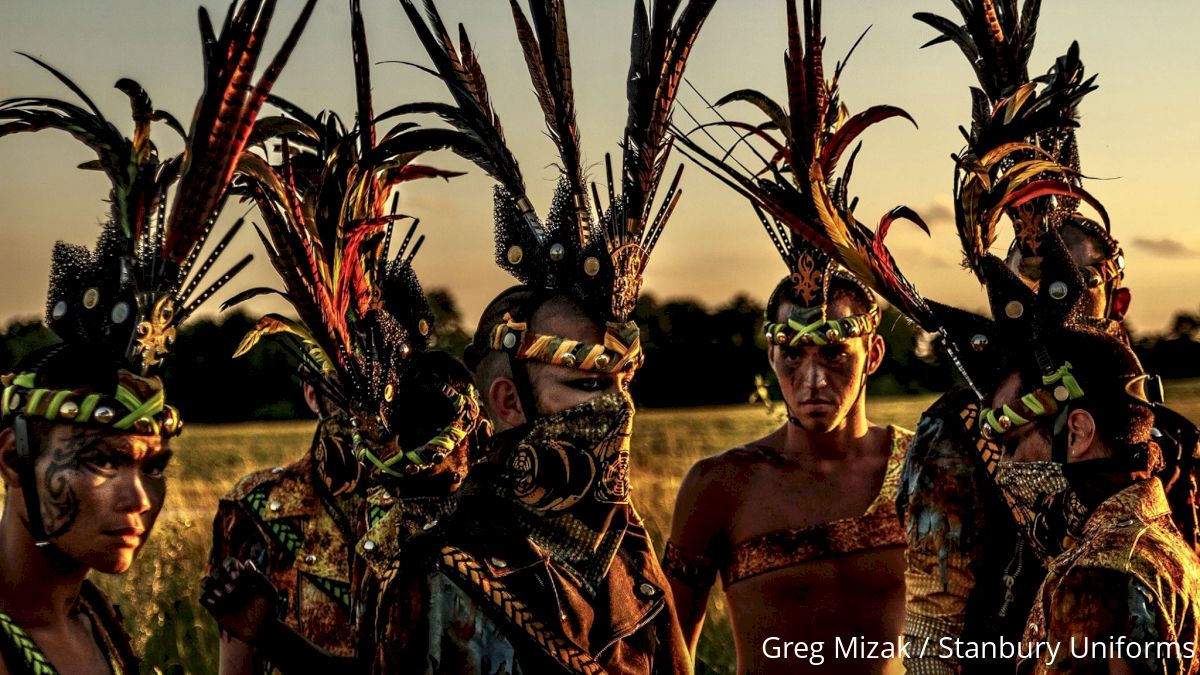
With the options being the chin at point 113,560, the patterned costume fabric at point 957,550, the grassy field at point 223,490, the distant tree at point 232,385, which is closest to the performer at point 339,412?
the chin at point 113,560

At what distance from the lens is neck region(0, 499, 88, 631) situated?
3.97m

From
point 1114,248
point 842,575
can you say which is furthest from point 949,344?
point 1114,248

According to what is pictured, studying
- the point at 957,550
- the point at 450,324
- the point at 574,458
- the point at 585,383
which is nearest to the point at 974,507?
the point at 957,550

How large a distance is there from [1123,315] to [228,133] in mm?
4697

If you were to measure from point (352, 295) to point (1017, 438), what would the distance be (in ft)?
7.30

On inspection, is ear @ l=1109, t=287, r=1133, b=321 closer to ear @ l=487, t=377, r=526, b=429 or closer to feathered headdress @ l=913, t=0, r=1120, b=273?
feathered headdress @ l=913, t=0, r=1120, b=273

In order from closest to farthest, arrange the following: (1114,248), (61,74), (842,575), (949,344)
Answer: (61,74) → (949,344) → (842,575) → (1114,248)

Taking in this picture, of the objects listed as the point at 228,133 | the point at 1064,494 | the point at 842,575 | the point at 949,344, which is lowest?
the point at 842,575

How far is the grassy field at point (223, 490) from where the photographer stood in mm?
10352

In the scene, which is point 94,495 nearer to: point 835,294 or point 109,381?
point 109,381

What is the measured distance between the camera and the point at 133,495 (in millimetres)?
4062

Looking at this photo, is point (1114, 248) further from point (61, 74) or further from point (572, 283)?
point (61, 74)

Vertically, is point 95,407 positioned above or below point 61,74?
below

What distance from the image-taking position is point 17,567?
3.99 m
